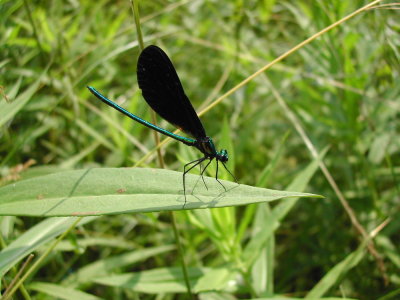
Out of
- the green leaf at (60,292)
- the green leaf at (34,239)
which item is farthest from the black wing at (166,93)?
the green leaf at (60,292)

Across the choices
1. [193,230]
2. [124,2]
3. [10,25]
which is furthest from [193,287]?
[124,2]

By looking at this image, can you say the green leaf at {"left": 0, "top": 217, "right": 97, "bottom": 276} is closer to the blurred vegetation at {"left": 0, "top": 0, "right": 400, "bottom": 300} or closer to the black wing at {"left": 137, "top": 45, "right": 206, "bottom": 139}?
the blurred vegetation at {"left": 0, "top": 0, "right": 400, "bottom": 300}

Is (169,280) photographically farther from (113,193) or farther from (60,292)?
(113,193)

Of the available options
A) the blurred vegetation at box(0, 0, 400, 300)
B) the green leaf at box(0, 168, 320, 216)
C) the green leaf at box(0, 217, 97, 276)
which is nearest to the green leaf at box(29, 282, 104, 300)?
the blurred vegetation at box(0, 0, 400, 300)

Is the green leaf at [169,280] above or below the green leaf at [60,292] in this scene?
below

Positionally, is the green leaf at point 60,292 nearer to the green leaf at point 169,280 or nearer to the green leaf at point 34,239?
the green leaf at point 169,280

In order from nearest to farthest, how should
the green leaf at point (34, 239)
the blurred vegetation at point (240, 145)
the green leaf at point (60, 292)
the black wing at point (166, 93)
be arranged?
the green leaf at point (34, 239), the black wing at point (166, 93), the green leaf at point (60, 292), the blurred vegetation at point (240, 145)

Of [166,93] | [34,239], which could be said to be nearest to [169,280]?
[34,239]
